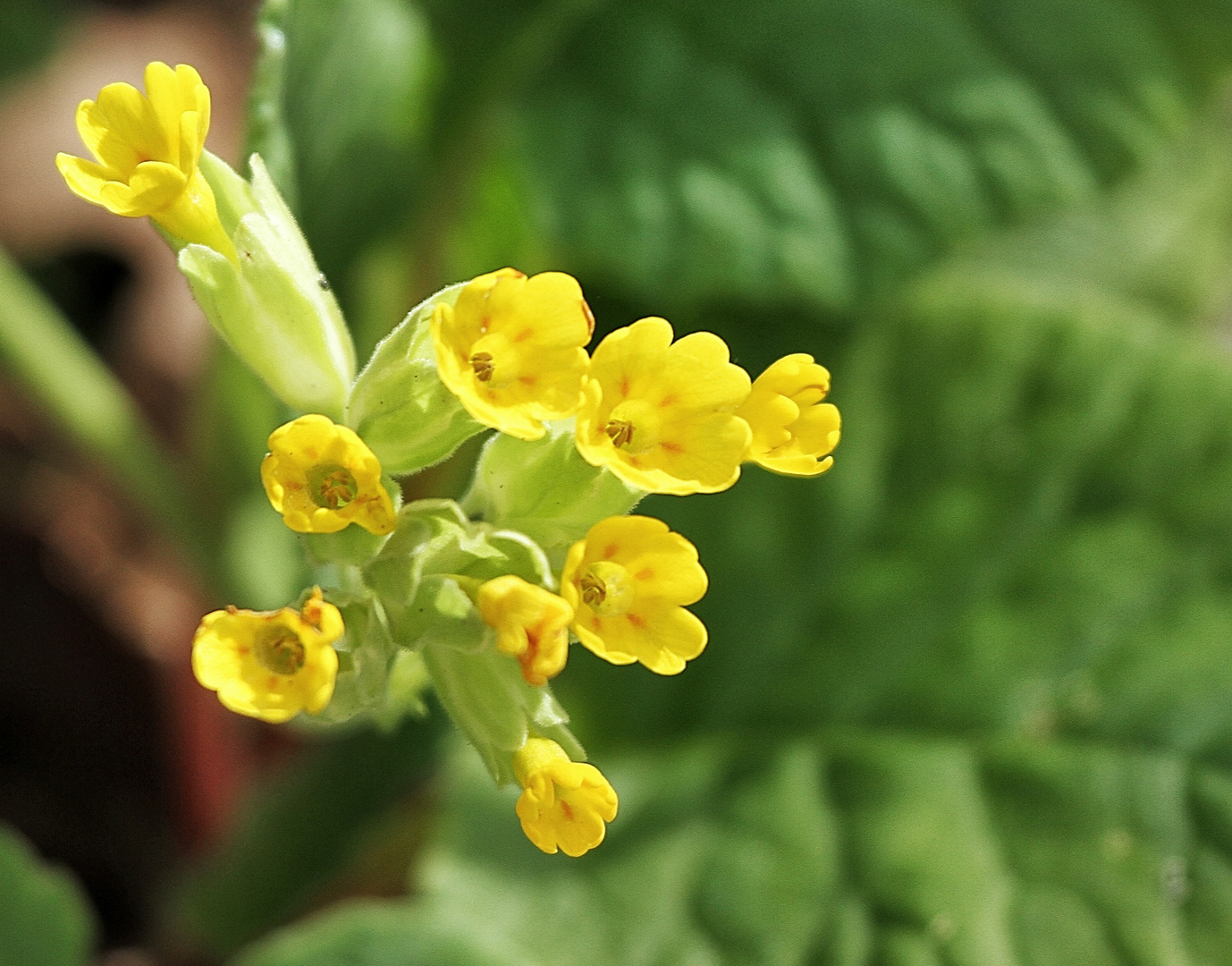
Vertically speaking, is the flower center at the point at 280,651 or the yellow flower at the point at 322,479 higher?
the yellow flower at the point at 322,479

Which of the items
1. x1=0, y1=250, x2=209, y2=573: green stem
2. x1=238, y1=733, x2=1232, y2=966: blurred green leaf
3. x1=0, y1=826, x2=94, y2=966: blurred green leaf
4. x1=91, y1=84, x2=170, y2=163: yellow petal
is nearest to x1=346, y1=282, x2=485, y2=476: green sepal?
x1=91, y1=84, x2=170, y2=163: yellow petal

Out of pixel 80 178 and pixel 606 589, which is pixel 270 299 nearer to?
pixel 80 178

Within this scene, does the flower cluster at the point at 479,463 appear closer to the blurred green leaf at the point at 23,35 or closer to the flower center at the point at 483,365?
the flower center at the point at 483,365

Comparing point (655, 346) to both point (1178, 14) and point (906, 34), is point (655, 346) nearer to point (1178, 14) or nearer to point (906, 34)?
point (906, 34)

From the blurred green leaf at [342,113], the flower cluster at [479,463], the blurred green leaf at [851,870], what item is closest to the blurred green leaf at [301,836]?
the blurred green leaf at [851,870]

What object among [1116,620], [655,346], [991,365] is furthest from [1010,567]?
[655,346]

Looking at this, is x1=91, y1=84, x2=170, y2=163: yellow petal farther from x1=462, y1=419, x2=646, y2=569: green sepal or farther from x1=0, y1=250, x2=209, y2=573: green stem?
x1=0, y1=250, x2=209, y2=573: green stem
